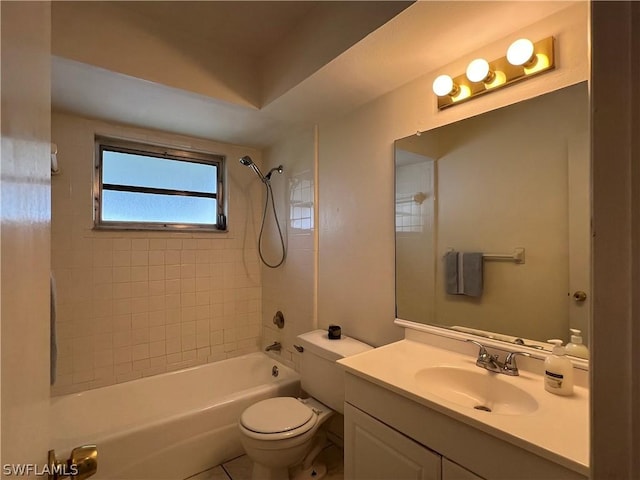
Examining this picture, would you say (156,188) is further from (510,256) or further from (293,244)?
(510,256)

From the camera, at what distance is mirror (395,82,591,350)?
117 centimetres

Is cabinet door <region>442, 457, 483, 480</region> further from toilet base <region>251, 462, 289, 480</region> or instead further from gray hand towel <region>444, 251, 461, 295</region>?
toilet base <region>251, 462, 289, 480</region>

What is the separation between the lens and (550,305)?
4.02ft

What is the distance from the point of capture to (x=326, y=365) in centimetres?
183

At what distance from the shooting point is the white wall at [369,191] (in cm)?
147

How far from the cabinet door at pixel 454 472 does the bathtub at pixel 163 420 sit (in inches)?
54.4

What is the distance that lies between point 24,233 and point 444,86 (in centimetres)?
159

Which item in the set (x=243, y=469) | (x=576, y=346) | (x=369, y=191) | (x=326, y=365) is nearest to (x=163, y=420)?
(x=243, y=469)

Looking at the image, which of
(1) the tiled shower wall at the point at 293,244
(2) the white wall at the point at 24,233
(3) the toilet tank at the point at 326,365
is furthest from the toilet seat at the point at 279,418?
(2) the white wall at the point at 24,233

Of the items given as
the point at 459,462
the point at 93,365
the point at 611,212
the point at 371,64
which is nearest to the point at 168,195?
the point at 93,365

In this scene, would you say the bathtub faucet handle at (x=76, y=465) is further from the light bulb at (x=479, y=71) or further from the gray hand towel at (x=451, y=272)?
the light bulb at (x=479, y=71)

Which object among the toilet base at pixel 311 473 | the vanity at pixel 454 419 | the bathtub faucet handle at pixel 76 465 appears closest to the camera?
the bathtub faucet handle at pixel 76 465

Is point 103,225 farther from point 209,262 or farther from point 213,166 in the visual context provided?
point 213,166

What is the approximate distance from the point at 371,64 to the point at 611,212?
1414 millimetres
